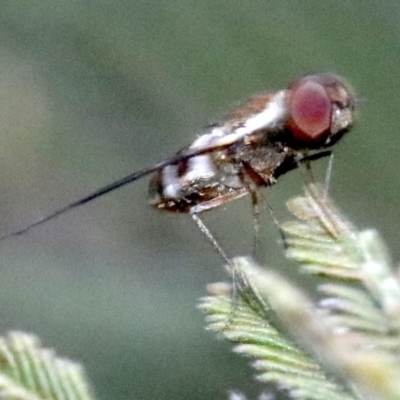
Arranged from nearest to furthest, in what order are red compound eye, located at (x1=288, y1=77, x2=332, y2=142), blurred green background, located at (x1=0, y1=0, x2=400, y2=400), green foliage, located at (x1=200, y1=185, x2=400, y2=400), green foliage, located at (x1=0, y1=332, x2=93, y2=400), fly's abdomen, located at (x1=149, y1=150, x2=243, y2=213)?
green foliage, located at (x1=200, y1=185, x2=400, y2=400), green foliage, located at (x1=0, y1=332, x2=93, y2=400), red compound eye, located at (x1=288, y1=77, x2=332, y2=142), fly's abdomen, located at (x1=149, y1=150, x2=243, y2=213), blurred green background, located at (x1=0, y1=0, x2=400, y2=400)

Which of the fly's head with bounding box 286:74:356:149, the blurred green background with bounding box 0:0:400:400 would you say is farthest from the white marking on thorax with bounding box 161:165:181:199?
the blurred green background with bounding box 0:0:400:400

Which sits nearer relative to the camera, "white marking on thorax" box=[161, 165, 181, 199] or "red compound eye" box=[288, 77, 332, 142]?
"red compound eye" box=[288, 77, 332, 142]

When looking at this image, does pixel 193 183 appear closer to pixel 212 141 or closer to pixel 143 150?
pixel 212 141

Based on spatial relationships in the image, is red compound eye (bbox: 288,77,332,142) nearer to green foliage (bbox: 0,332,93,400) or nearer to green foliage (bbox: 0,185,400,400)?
green foliage (bbox: 0,185,400,400)

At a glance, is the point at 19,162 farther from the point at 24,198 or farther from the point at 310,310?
the point at 310,310

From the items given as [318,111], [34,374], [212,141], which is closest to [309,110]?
[318,111]

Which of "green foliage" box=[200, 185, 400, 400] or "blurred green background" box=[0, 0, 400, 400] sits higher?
"blurred green background" box=[0, 0, 400, 400]

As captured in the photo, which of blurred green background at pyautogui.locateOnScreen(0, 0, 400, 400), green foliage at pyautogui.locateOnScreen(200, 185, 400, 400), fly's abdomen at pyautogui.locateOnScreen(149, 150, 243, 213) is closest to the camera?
green foliage at pyautogui.locateOnScreen(200, 185, 400, 400)

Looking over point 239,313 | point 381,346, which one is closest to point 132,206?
point 239,313

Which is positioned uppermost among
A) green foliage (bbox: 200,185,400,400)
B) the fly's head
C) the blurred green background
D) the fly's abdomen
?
the blurred green background

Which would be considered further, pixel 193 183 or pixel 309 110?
pixel 193 183
